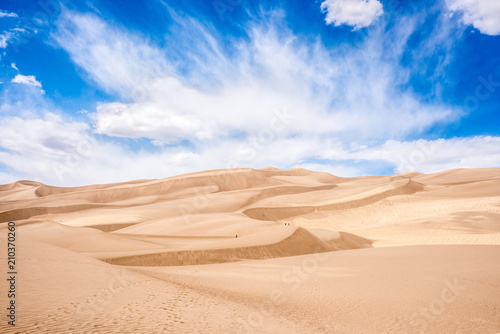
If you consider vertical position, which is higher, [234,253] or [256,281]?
[256,281]

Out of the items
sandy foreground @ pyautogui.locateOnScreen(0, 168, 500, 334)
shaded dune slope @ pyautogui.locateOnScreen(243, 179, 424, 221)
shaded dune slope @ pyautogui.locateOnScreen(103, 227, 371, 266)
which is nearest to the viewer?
sandy foreground @ pyautogui.locateOnScreen(0, 168, 500, 334)

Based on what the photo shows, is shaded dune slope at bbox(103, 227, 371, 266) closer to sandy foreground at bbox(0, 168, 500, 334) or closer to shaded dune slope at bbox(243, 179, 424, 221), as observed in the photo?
sandy foreground at bbox(0, 168, 500, 334)

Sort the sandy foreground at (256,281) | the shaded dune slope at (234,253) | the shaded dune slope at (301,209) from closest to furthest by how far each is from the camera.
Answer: the sandy foreground at (256,281)
the shaded dune slope at (234,253)
the shaded dune slope at (301,209)

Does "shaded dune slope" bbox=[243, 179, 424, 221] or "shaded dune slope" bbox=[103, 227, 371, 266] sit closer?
"shaded dune slope" bbox=[103, 227, 371, 266]

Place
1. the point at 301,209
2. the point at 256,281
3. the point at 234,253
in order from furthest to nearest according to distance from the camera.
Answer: the point at 301,209 → the point at 234,253 → the point at 256,281

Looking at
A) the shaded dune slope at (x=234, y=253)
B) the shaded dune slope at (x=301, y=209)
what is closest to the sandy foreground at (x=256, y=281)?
the shaded dune slope at (x=234, y=253)

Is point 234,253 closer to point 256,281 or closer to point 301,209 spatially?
point 256,281

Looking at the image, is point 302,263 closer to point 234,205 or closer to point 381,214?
point 381,214

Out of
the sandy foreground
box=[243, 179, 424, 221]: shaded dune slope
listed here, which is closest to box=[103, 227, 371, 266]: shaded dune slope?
the sandy foreground

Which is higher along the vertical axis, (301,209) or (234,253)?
(301,209)

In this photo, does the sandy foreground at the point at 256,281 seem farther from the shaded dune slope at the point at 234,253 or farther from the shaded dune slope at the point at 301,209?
the shaded dune slope at the point at 301,209

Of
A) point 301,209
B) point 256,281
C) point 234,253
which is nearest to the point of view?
point 256,281

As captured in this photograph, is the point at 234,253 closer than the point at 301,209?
Yes

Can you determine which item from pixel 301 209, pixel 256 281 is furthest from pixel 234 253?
pixel 301 209
